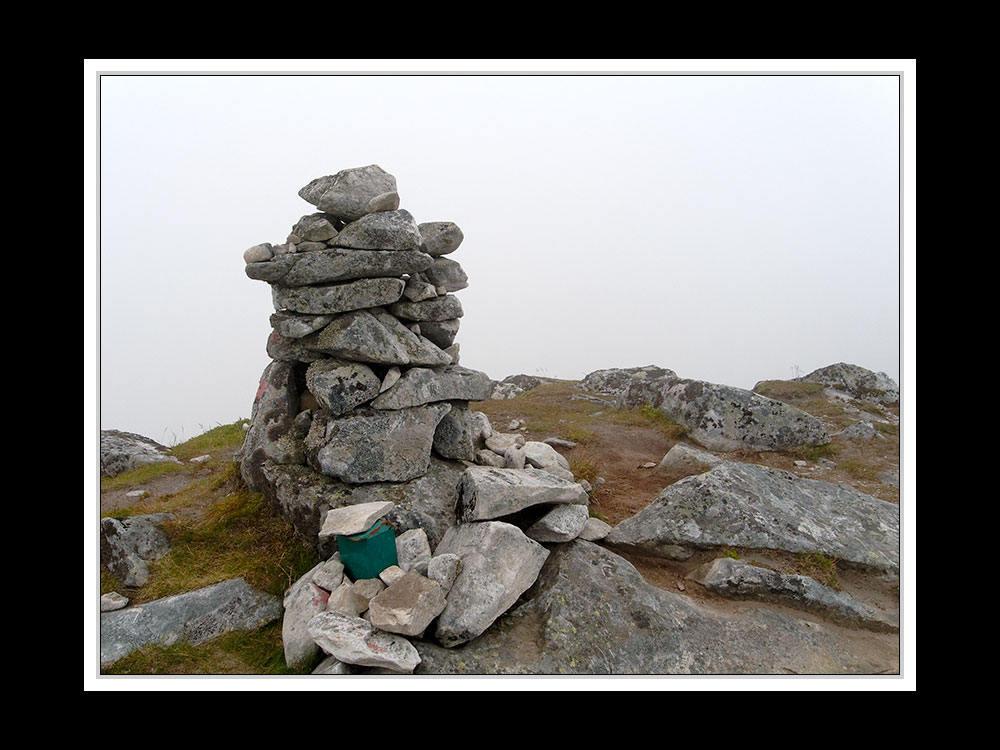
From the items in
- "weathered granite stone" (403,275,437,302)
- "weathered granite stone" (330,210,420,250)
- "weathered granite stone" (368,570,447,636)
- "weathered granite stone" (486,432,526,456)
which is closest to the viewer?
"weathered granite stone" (368,570,447,636)

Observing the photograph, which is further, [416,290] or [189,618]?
[416,290]

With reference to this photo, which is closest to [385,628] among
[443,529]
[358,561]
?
[358,561]

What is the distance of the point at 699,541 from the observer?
28.1 ft

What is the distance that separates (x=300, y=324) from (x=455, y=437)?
3317 mm

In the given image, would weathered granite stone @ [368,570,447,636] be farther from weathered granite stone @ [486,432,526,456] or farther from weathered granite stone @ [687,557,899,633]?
weathered granite stone @ [486,432,526,456]

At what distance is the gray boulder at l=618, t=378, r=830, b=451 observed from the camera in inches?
538

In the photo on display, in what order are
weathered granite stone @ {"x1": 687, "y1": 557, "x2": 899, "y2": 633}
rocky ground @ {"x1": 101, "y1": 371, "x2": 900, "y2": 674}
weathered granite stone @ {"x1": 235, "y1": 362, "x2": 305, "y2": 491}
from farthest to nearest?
weathered granite stone @ {"x1": 235, "y1": 362, "x2": 305, "y2": 491} < weathered granite stone @ {"x1": 687, "y1": 557, "x2": 899, "y2": 633} < rocky ground @ {"x1": 101, "y1": 371, "x2": 900, "y2": 674}

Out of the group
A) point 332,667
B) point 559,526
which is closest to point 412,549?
point 332,667

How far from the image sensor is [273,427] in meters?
9.97

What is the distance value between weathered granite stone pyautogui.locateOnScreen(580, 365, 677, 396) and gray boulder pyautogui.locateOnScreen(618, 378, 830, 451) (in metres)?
6.74

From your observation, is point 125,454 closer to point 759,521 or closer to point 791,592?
point 759,521

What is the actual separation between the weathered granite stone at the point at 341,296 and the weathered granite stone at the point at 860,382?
58.7ft

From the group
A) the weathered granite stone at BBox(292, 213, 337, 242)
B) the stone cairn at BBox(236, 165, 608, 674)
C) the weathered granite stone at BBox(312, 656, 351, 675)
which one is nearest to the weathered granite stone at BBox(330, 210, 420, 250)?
the stone cairn at BBox(236, 165, 608, 674)

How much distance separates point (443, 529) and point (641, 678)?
3.66 metres
